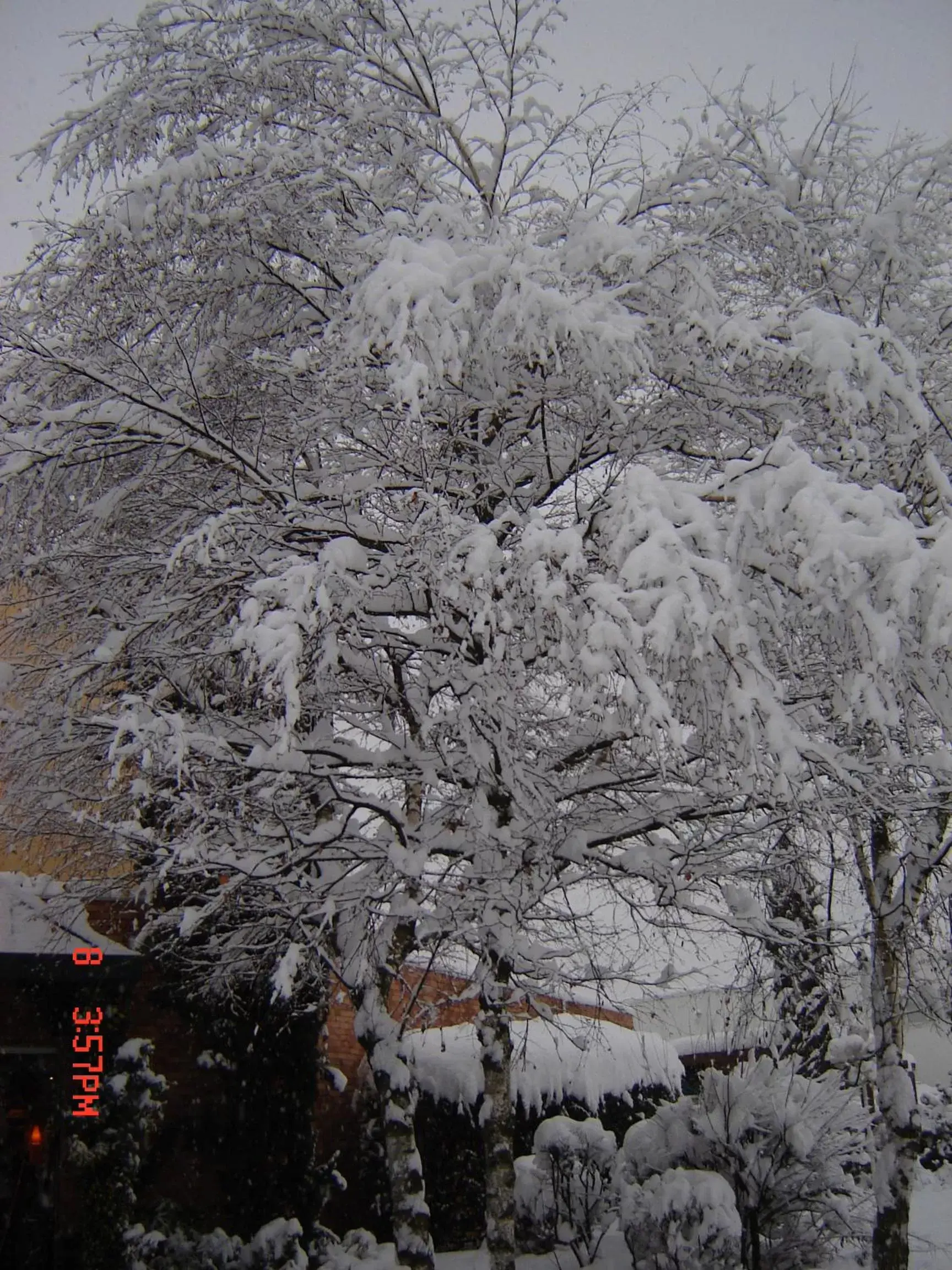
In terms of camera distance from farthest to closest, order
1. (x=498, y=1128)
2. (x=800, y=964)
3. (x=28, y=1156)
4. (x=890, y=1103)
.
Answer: (x=28, y=1156), (x=890, y=1103), (x=800, y=964), (x=498, y=1128)

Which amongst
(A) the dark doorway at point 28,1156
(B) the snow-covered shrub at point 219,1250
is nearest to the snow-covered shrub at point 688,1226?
(B) the snow-covered shrub at point 219,1250

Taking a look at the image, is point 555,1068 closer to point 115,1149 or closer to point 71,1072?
point 115,1149

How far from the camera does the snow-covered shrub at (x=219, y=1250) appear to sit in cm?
685

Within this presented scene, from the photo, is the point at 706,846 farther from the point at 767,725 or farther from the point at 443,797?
the point at 767,725

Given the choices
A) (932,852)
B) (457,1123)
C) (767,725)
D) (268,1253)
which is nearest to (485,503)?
(767,725)

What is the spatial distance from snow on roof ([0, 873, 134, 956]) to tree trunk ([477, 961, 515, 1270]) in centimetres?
313

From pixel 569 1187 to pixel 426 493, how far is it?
7048mm

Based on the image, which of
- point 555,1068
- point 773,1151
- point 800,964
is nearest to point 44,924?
point 800,964

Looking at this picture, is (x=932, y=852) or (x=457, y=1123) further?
(x=457, y=1123)

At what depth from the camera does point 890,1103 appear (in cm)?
659

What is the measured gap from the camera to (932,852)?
21.0ft

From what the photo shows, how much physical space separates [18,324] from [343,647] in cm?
265

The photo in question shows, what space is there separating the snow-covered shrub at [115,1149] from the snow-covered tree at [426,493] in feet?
5.84
